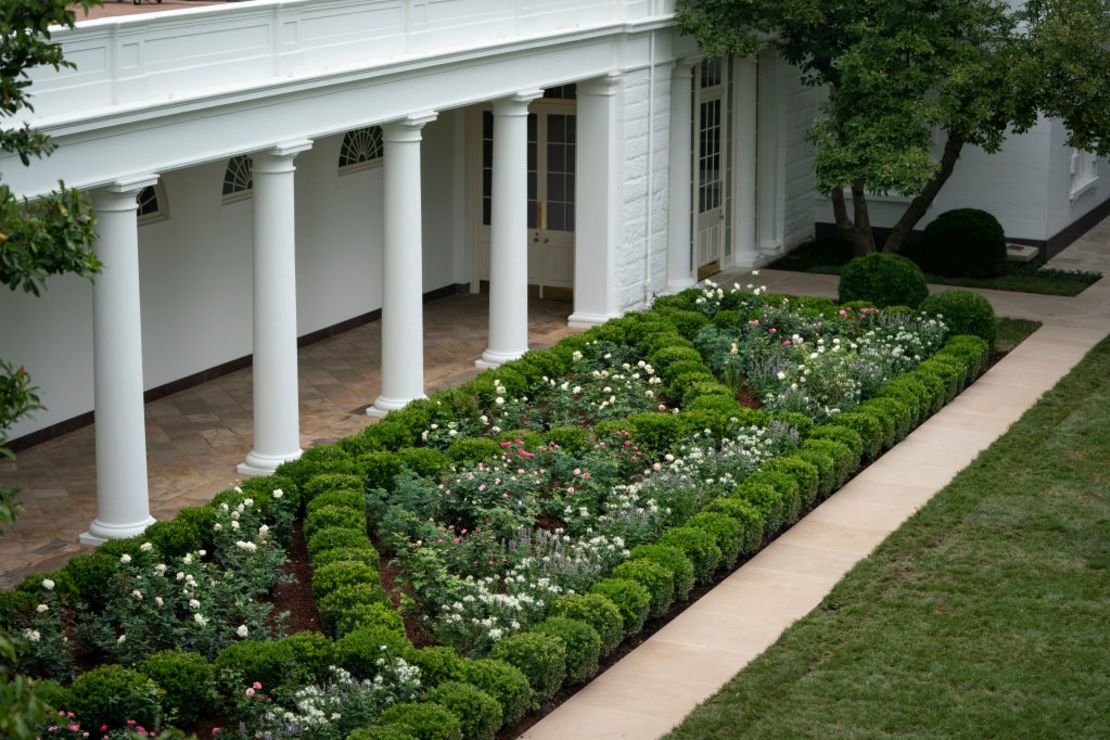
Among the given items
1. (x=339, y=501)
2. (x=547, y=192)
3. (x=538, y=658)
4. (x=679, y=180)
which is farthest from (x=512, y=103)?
(x=538, y=658)

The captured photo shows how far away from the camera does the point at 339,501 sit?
14586 millimetres

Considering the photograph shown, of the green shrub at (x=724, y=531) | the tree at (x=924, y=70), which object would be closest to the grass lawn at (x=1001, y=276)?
the tree at (x=924, y=70)

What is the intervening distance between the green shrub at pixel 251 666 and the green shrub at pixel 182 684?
108 millimetres

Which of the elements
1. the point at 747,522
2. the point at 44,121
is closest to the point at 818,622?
the point at 747,522

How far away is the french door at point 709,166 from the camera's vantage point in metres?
25.0

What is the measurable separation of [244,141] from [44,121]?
103 inches

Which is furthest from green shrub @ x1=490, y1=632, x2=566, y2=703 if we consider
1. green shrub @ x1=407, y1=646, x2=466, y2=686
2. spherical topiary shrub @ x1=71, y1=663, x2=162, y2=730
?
spherical topiary shrub @ x1=71, y1=663, x2=162, y2=730

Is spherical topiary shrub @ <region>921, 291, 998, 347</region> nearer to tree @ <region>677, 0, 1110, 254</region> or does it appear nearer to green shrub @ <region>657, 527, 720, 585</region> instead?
tree @ <region>677, 0, 1110, 254</region>

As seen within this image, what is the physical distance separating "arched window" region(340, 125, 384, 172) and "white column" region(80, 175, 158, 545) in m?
7.69

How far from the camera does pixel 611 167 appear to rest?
22109 mm

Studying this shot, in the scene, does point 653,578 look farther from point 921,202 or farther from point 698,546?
point 921,202

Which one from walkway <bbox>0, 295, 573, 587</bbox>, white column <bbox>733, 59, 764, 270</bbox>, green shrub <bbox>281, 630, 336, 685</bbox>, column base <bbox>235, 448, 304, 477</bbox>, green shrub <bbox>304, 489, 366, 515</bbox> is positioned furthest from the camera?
white column <bbox>733, 59, 764, 270</bbox>

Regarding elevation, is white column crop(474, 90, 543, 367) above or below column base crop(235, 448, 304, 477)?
above

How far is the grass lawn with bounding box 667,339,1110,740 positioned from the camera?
37.9 feet
